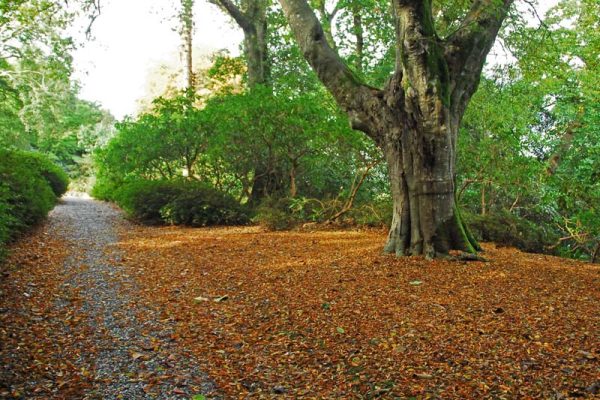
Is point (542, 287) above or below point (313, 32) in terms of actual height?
below

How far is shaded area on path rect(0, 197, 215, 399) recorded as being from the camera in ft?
10.4

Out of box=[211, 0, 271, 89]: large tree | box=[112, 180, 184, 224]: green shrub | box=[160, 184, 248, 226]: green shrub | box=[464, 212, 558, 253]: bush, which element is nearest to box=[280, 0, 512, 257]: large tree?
box=[464, 212, 558, 253]: bush

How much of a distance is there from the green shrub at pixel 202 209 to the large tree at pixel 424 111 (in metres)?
4.89

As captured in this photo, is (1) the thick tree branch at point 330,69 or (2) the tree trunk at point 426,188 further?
(1) the thick tree branch at point 330,69

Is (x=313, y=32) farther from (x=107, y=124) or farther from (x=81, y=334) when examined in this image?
(x=107, y=124)

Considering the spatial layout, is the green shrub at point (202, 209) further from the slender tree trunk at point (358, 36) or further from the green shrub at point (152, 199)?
the slender tree trunk at point (358, 36)

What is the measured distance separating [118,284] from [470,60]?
515cm

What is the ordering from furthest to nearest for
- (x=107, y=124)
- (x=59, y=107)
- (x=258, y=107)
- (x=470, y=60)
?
(x=107, y=124), (x=59, y=107), (x=258, y=107), (x=470, y=60)

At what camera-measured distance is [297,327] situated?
13.9ft

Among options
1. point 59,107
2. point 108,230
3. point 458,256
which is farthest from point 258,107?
point 59,107

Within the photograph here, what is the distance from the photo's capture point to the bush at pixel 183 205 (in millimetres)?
10961

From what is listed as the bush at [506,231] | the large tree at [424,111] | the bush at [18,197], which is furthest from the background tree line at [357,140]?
the bush at [18,197]

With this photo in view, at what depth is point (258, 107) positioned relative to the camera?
1109 centimetres

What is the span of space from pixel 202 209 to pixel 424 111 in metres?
6.01
